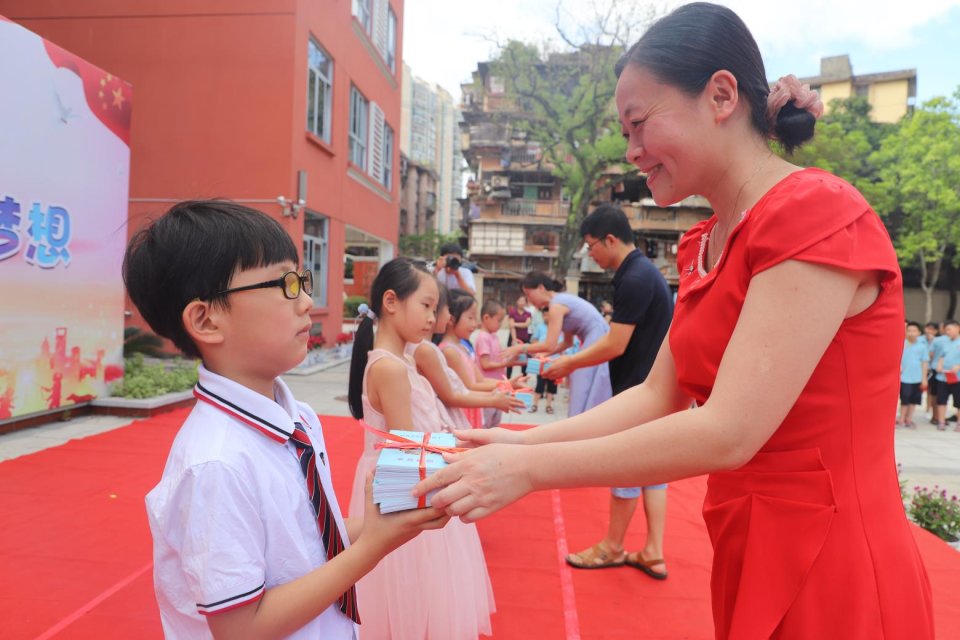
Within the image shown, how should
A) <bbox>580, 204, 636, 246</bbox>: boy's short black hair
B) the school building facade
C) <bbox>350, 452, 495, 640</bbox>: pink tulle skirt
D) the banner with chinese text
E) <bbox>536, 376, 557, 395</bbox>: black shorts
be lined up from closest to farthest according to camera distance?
<bbox>350, 452, 495, 640</bbox>: pink tulle skirt → <bbox>580, 204, 636, 246</bbox>: boy's short black hair → the banner with chinese text → <bbox>536, 376, 557, 395</bbox>: black shorts → the school building facade

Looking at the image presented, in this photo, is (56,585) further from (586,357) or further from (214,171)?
(214,171)

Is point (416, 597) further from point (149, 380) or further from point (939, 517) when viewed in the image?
point (149, 380)

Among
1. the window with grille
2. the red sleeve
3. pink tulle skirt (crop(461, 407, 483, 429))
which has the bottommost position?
pink tulle skirt (crop(461, 407, 483, 429))

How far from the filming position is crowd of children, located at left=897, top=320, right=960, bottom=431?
8.10 m

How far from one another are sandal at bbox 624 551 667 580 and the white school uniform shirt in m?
2.35

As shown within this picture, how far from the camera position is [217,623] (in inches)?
41.4

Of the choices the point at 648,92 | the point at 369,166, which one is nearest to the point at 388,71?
the point at 369,166

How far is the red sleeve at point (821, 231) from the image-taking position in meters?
0.94

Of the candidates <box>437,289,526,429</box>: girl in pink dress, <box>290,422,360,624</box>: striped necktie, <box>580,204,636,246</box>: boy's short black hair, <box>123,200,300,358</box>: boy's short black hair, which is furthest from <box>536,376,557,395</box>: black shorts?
<box>123,200,300,358</box>: boy's short black hair

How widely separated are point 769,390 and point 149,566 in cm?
309

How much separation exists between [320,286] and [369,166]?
3.57 m

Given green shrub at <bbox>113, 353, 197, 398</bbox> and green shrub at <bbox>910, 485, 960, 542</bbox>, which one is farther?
green shrub at <bbox>113, 353, 197, 398</bbox>

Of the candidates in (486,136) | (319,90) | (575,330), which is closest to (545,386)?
(575,330)

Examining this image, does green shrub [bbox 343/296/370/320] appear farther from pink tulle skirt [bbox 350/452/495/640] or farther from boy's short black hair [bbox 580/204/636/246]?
pink tulle skirt [bbox 350/452/495/640]
